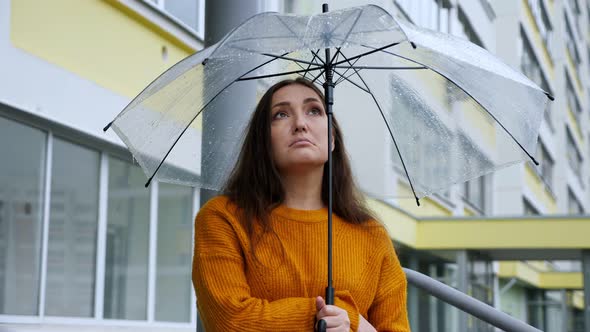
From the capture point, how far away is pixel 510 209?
2692 cm

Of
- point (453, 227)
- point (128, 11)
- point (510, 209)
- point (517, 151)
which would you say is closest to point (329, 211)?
point (517, 151)

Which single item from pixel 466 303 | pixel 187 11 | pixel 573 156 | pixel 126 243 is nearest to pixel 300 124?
pixel 466 303

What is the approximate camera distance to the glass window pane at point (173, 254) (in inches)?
383

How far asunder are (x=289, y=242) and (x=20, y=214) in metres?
4.50

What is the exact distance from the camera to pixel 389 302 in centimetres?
328

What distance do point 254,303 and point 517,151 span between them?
1.30 metres

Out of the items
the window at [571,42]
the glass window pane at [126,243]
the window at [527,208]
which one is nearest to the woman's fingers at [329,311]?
the glass window pane at [126,243]

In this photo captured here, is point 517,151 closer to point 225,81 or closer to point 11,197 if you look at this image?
point 225,81

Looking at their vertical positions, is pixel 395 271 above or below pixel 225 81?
below

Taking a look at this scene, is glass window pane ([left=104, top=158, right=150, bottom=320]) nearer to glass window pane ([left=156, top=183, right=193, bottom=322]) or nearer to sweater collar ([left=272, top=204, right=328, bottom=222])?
glass window pane ([left=156, top=183, right=193, bottom=322])

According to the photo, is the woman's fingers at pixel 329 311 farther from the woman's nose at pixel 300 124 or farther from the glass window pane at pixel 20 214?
the glass window pane at pixel 20 214

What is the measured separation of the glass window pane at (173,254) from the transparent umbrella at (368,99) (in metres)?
5.58

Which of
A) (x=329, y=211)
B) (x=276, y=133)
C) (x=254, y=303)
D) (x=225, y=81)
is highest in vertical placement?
(x=225, y=81)

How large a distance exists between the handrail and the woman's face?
165cm
